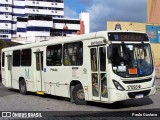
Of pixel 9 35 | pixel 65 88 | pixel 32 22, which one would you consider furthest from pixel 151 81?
pixel 9 35

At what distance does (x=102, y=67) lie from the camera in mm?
13078

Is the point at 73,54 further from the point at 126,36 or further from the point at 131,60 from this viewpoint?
the point at 131,60

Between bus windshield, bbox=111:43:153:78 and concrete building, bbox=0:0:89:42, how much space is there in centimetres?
8616

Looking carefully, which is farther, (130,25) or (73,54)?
(130,25)

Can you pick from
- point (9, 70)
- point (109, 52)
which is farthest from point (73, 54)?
point (9, 70)

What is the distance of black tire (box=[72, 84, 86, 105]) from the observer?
47.5 feet

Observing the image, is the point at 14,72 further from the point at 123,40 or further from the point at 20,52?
the point at 123,40

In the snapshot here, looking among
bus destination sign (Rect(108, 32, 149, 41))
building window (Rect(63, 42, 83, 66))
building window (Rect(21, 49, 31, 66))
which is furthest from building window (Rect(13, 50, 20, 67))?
bus destination sign (Rect(108, 32, 149, 41))

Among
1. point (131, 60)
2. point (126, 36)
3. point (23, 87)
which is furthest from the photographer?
point (23, 87)

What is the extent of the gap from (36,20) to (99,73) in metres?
86.6

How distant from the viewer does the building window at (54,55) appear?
52.1ft

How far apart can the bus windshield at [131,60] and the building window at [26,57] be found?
7.56m

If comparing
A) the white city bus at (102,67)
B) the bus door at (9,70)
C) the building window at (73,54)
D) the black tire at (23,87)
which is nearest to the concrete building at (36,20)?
the bus door at (9,70)

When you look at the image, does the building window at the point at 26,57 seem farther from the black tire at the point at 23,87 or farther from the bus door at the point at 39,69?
the black tire at the point at 23,87
